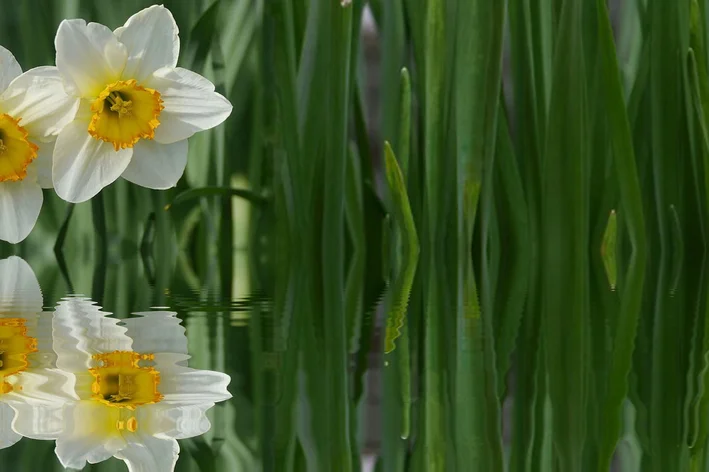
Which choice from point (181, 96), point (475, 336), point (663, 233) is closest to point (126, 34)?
point (181, 96)

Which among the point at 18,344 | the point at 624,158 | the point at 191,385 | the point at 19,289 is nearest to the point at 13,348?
the point at 18,344

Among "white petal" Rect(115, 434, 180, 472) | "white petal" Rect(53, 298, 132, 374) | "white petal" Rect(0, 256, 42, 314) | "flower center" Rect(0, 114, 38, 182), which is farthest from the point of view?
"flower center" Rect(0, 114, 38, 182)

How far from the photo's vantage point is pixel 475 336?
1.46ft

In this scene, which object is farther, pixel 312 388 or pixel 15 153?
pixel 15 153

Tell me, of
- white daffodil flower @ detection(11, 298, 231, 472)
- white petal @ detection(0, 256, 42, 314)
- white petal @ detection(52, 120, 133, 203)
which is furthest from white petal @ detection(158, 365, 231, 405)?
white petal @ detection(52, 120, 133, 203)

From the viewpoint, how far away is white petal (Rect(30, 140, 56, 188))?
2.23 ft

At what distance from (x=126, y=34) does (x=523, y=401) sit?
0.49m

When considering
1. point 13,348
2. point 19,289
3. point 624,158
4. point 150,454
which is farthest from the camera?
point 624,158

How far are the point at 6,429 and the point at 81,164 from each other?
410 millimetres

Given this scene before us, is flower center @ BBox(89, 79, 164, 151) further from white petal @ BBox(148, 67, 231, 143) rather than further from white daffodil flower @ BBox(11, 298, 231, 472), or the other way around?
white daffodil flower @ BBox(11, 298, 231, 472)

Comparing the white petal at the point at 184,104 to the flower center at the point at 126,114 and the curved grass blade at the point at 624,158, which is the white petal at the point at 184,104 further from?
the curved grass blade at the point at 624,158

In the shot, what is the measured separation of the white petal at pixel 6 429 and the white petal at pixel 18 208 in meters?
0.39

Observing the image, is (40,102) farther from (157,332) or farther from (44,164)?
(157,332)

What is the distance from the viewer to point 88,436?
270 mm
